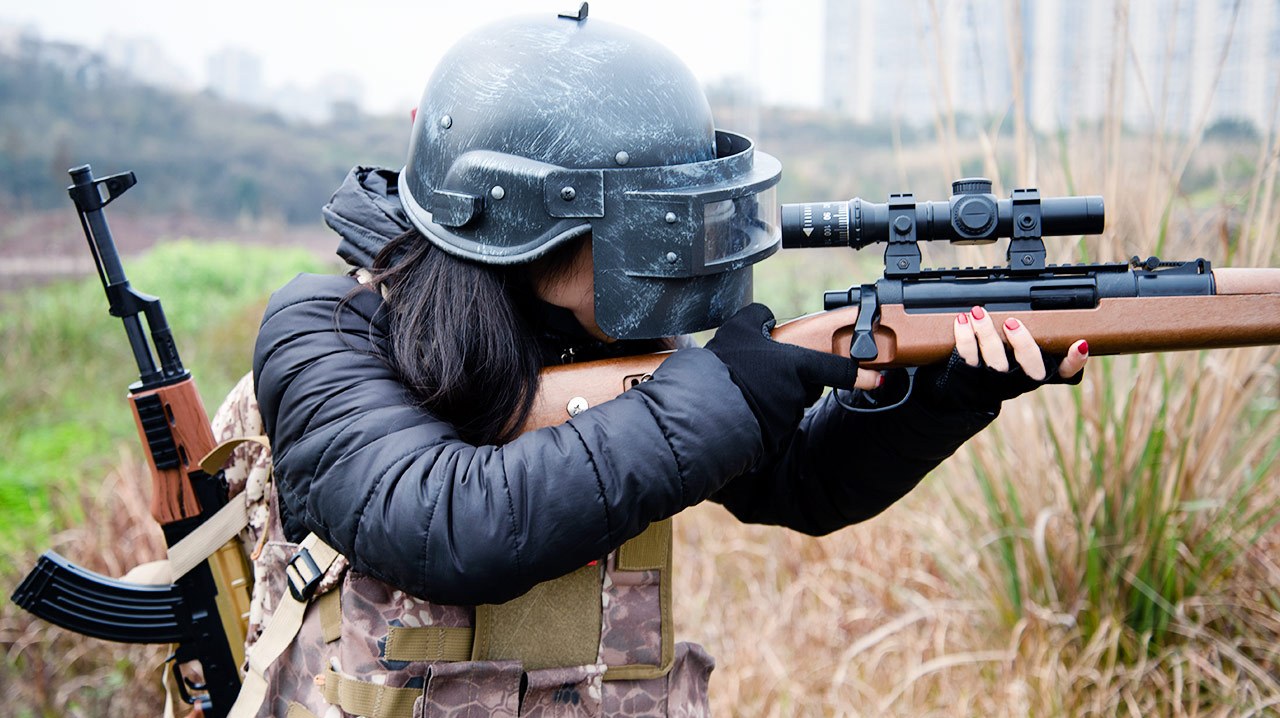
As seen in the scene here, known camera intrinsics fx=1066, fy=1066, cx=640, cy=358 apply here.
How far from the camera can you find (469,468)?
1709 mm

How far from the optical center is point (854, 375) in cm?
201

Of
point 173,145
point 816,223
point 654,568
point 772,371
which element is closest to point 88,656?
point 654,568

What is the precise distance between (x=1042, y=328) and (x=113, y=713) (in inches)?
128

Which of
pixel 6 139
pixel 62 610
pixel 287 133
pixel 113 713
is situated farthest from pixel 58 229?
pixel 62 610

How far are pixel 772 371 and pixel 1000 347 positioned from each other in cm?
42

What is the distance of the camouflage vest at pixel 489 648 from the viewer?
6.22ft

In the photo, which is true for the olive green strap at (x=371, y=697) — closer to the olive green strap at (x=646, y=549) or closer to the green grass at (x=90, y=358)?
the olive green strap at (x=646, y=549)

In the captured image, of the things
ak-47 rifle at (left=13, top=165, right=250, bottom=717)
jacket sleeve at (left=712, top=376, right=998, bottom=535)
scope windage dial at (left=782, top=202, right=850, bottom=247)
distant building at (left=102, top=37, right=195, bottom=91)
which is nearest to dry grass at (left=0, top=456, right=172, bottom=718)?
ak-47 rifle at (left=13, top=165, right=250, bottom=717)

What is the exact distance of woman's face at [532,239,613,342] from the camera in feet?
6.73

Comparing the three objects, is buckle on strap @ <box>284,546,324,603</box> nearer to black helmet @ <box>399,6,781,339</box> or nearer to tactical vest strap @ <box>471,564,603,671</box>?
tactical vest strap @ <box>471,564,603,671</box>

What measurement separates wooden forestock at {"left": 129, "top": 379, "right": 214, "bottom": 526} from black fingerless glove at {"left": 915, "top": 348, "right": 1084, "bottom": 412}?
1544mm

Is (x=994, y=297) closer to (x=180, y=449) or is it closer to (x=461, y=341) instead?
(x=461, y=341)

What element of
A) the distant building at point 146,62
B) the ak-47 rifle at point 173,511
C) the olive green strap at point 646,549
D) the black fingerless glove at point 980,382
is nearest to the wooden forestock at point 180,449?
the ak-47 rifle at point 173,511

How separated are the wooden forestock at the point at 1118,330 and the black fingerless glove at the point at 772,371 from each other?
14 cm
